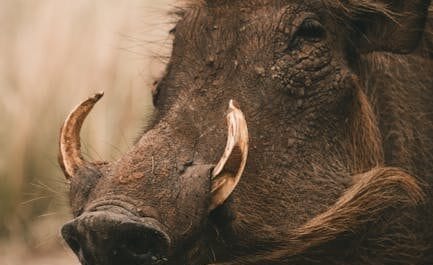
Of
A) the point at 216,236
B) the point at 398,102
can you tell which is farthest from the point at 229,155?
the point at 398,102

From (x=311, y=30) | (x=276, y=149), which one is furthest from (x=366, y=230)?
(x=311, y=30)

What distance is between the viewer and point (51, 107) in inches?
355

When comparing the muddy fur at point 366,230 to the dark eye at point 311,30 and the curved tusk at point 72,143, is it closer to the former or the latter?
the dark eye at point 311,30

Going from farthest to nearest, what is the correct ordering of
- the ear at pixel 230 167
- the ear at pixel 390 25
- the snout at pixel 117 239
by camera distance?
the ear at pixel 390 25, the ear at pixel 230 167, the snout at pixel 117 239

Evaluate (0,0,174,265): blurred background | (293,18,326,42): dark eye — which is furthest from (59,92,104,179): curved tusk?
(0,0,174,265): blurred background

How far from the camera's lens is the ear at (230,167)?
13.0 feet

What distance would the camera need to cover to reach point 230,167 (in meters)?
3.99

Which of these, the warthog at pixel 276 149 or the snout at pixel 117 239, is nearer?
the snout at pixel 117 239

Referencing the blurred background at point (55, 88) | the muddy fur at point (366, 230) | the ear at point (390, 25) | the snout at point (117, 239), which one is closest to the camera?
the snout at point (117, 239)

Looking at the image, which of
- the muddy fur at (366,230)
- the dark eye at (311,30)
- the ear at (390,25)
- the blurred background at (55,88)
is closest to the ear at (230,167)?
the muddy fur at (366,230)

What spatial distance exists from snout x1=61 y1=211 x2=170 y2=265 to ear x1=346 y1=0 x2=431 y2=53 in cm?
121

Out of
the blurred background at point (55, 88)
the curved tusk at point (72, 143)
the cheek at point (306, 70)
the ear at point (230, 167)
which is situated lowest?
the blurred background at point (55, 88)

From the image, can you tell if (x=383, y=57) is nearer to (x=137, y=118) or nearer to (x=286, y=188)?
(x=286, y=188)

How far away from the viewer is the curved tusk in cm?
438
